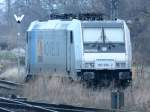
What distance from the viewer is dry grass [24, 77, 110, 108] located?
20.0 m

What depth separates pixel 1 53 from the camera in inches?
2149

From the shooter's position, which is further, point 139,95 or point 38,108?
point 139,95

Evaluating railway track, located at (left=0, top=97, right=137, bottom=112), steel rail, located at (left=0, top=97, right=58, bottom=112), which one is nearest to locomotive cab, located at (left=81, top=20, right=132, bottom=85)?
steel rail, located at (left=0, top=97, right=58, bottom=112)

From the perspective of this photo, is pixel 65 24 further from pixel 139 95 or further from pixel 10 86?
pixel 139 95

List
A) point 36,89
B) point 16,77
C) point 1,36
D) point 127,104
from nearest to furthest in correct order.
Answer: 1. point 127,104
2. point 36,89
3. point 16,77
4. point 1,36

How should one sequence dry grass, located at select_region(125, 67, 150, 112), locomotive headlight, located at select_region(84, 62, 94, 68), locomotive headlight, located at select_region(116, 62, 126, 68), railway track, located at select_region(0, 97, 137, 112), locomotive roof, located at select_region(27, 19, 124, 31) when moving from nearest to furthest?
railway track, located at select_region(0, 97, 137, 112) → dry grass, located at select_region(125, 67, 150, 112) → locomotive headlight, located at select_region(84, 62, 94, 68) → locomotive headlight, located at select_region(116, 62, 126, 68) → locomotive roof, located at select_region(27, 19, 124, 31)

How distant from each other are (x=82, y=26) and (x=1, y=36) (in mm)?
51695

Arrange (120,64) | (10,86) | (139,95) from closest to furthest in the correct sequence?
(139,95)
(120,64)
(10,86)

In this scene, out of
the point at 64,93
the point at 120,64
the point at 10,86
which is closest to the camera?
the point at 64,93

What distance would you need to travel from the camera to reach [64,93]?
71.6 feet

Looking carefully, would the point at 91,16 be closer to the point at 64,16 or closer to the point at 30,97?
the point at 64,16

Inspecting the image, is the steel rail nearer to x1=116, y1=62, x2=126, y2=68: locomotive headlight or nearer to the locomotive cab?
the locomotive cab

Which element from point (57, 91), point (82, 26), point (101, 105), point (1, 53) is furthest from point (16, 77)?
point (1, 53)

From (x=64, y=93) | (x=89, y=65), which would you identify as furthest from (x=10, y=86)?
(x=64, y=93)
